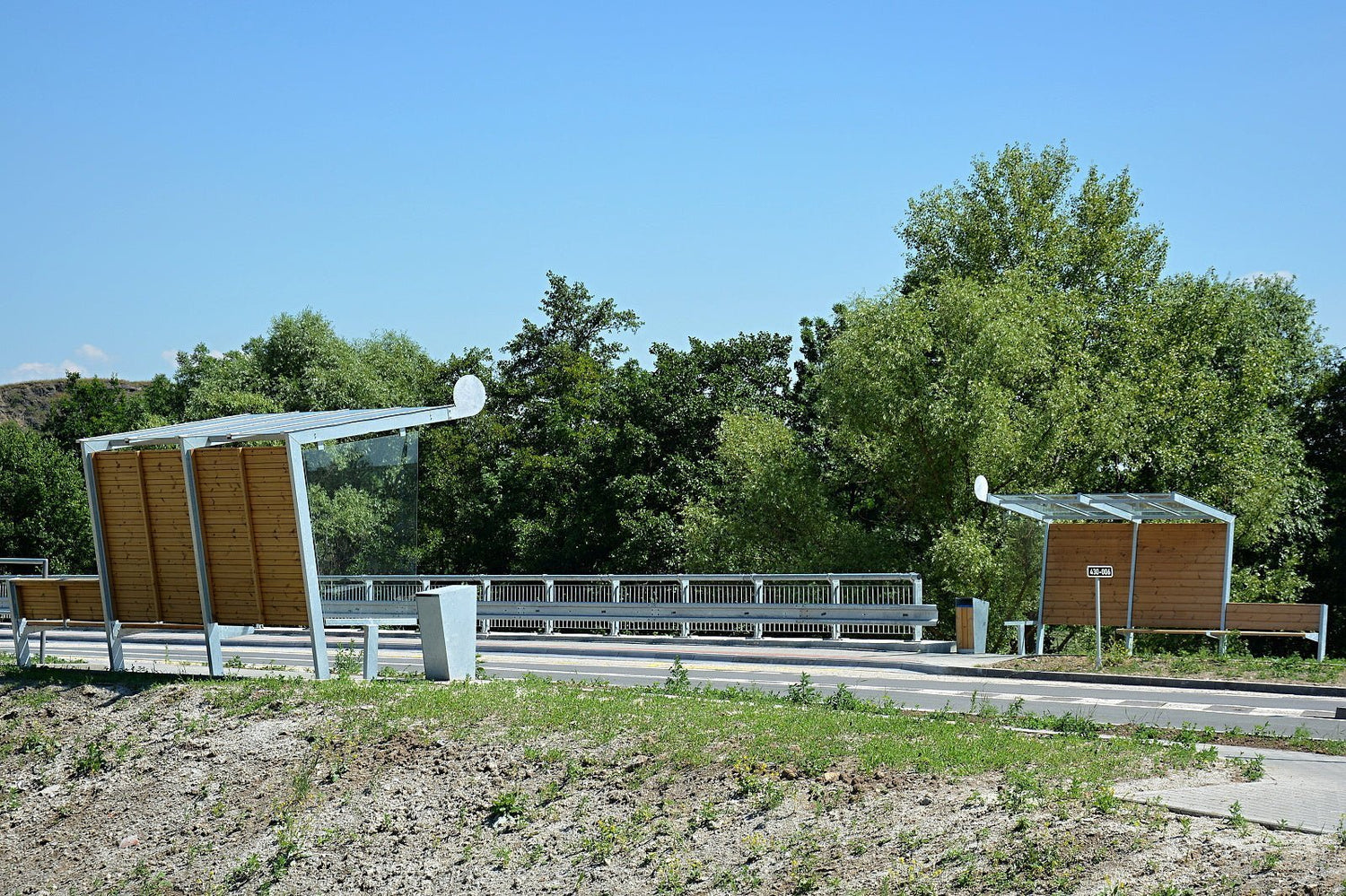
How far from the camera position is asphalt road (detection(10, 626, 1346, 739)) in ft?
44.1

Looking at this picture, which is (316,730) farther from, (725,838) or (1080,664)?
(1080,664)

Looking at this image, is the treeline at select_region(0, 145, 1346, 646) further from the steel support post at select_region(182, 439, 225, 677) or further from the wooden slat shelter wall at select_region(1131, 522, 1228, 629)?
the steel support post at select_region(182, 439, 225, 677)

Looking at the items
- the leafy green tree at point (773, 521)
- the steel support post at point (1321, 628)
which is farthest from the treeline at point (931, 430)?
the steel support post at point (1321, 628)

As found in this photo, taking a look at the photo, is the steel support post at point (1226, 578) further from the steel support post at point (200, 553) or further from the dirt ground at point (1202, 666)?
the steel support post at point (200, 553)

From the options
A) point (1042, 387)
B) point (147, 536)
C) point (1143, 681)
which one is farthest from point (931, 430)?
point (147, 536)

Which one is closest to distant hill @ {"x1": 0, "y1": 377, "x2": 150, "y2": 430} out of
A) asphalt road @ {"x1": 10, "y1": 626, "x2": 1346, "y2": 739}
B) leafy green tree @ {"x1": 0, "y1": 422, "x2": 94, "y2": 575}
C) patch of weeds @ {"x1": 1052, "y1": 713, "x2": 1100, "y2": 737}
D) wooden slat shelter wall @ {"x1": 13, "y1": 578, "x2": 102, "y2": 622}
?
leafy green tree @ {"x1": 0, "y1": 422, "x2": 94, "y2": 575}

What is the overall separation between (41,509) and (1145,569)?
156 feet

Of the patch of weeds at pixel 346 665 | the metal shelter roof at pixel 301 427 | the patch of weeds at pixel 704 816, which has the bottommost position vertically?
the patch of weeds at pixel 346 665

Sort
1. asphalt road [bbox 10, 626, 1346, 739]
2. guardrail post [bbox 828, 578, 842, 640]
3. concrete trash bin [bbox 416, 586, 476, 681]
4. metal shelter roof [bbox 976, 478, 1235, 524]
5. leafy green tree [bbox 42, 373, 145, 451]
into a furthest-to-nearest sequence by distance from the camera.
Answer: leafy green tree [bbox 42, 373, 145, 451], guardrail post [bbox 828, 578, 842, 640], metal shelter roof [bbox 976, 478, 1235, 524], asphalt road [bbox 10, 626, 1346, 739], concrete trash bin [bbox 416, 586, 476, 681]

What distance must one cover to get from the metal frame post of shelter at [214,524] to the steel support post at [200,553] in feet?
0.05

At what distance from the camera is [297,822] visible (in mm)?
9734

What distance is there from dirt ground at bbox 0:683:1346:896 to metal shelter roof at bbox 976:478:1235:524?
11384 mm

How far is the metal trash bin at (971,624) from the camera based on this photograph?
2028 centimetres

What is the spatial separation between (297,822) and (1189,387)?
31625 millimetres
